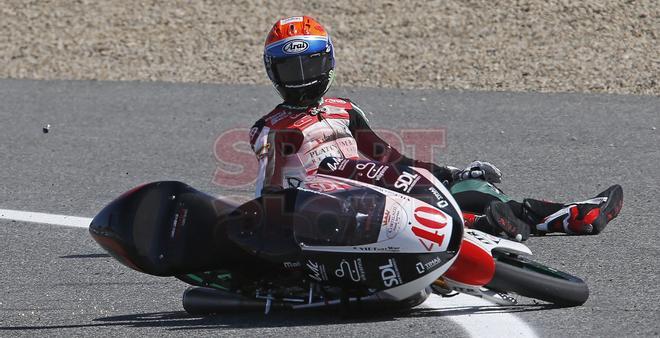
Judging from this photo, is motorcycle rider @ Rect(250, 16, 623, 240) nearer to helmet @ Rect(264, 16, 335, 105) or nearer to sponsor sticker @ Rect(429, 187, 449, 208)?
helmet @ Rect(264, 16, 335, 105)

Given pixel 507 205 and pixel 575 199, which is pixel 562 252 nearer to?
pixel 507 205

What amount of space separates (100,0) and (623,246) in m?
9.70

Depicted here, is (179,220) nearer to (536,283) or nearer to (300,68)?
(300,68)

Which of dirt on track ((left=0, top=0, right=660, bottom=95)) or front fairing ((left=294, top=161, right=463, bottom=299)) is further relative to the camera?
dirt on track ((left=0, top=0, right=660, bottom=95))

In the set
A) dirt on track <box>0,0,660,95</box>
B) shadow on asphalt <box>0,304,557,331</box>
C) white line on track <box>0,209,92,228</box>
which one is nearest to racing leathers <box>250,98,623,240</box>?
shadow on asphalt <box>0,304,557,331</box>

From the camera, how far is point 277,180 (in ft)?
20.7

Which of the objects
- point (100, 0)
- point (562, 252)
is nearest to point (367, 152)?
point (562, 252)

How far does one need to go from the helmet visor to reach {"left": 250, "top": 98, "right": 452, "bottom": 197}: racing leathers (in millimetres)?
181

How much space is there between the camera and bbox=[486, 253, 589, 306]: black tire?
574 centimetres

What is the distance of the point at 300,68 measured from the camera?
6508 mm

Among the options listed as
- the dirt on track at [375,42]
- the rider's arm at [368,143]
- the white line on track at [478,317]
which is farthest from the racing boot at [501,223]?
the dirt on track at [375,42]

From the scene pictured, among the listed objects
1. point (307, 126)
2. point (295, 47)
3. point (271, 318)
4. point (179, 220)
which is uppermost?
point (295, 47)

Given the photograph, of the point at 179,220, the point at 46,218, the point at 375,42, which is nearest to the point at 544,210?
the point at 179,220

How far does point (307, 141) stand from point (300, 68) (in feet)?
1.29
